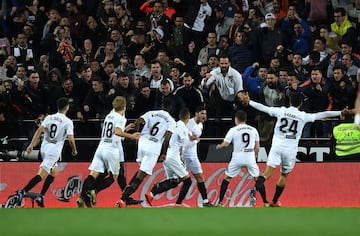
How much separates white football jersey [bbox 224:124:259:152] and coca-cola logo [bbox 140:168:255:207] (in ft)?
4.78

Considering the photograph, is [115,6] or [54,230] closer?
[54,230]

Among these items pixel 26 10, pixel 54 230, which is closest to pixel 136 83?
pixel 26 10

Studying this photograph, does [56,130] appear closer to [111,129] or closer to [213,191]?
[111,129]

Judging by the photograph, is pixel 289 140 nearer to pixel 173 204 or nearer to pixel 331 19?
pixel 173 204

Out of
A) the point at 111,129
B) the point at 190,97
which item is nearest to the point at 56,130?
the point at 111,129

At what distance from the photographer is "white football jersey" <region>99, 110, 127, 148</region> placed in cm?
1867

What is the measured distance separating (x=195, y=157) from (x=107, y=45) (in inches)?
188

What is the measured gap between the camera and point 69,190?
21.2m

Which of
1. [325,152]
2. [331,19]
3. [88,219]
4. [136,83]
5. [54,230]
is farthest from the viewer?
[331,19]

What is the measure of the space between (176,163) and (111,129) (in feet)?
4.71

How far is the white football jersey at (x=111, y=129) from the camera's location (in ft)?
61.3

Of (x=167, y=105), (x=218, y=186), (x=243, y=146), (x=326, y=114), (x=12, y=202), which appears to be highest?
(x=167, y=105)

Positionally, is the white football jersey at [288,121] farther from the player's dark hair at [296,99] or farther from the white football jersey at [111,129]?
the white football jersey at [111,129]

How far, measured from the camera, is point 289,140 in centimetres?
1891
